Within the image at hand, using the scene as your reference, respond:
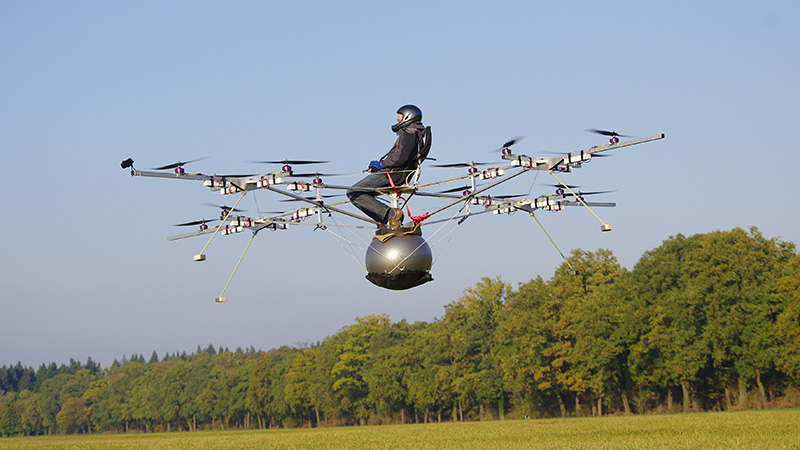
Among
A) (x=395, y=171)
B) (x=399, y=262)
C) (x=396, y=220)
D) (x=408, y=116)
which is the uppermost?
(x=408, y=116)

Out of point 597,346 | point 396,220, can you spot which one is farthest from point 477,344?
point 396,220

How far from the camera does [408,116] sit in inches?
843

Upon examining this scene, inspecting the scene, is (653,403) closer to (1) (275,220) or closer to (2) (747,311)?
(2) (747,311)

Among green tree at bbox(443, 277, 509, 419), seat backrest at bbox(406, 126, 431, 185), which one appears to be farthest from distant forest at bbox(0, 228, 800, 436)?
seat backrest at bbox(406, 126, 431, 185)

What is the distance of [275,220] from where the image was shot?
24969 mm

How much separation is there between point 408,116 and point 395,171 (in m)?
1.42

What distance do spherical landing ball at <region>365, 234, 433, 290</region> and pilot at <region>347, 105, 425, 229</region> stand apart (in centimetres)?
61

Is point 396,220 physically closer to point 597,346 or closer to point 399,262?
point 399,262

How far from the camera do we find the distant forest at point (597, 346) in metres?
84.2

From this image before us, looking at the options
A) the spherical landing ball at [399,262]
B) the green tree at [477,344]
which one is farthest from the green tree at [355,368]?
the spherical landing ball at [399,262]

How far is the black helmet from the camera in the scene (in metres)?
21.4

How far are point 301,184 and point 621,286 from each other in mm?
81860

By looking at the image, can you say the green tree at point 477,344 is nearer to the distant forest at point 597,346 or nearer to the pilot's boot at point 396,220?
the distant forest at point 597,346

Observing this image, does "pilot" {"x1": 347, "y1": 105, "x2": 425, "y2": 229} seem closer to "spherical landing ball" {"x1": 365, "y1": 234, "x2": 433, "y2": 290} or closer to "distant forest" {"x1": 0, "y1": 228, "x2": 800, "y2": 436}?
"spherical landing ball" {"x1": 365, "y1": 234, "x2": 433, "y2": 290}
